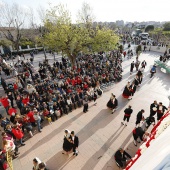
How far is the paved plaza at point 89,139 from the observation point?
6.53 metres

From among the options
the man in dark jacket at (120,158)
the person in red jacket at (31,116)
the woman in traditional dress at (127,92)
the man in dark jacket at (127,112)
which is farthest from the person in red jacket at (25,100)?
the woman in traditional dress at (127,92)

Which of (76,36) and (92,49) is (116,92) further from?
(76,36)

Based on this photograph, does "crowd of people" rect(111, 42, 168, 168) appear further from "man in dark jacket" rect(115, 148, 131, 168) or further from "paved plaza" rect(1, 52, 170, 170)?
"paved plaza" rect(1, 52, 170, 170)

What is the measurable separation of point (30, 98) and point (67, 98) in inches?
100

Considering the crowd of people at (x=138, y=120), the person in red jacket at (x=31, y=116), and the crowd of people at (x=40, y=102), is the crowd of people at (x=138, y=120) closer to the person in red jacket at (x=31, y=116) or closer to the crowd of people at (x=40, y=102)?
the crowd of people at (x=40, y=102)

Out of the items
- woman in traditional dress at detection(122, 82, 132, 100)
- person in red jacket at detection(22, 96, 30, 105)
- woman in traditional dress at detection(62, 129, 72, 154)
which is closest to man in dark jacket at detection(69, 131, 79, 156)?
woman in traditional dress at detection(62, 129, 72, 154)

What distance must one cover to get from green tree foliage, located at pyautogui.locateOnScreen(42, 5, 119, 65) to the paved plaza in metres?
6.49

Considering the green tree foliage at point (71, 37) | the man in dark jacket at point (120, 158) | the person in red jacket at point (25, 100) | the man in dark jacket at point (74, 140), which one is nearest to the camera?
the man in dark jacket at point (120, 158)

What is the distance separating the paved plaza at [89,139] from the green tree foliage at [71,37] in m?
6.49

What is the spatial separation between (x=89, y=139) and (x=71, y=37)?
10.5 m

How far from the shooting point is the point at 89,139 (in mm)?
7785

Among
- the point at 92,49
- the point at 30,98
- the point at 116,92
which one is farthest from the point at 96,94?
the point at 92,49

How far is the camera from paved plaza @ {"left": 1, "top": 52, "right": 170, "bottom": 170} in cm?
653

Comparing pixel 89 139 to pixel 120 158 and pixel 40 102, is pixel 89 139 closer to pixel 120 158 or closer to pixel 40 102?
pixel 120 158
